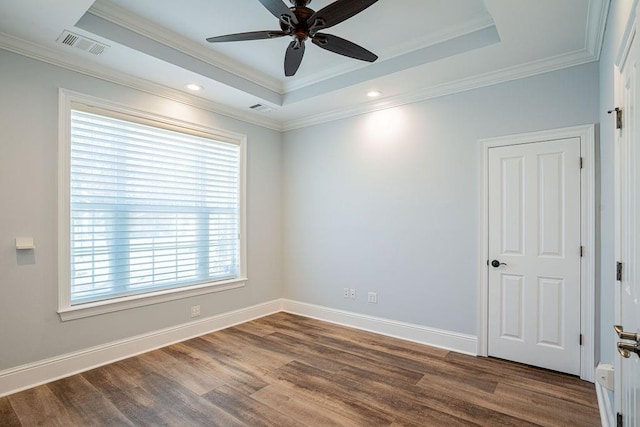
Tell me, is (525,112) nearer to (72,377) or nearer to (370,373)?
(370,373)

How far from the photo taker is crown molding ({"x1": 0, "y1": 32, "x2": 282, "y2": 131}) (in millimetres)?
2619

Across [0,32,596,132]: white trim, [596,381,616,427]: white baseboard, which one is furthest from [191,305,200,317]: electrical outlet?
[596,381,616,427]: white baseboard

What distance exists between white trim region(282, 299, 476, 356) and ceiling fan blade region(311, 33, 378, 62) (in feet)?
9.03

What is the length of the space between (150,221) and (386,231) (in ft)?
8.47

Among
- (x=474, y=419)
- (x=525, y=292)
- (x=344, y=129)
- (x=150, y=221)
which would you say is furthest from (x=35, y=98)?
(x=525, y=292)

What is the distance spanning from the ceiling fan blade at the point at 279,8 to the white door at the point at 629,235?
5.68ft

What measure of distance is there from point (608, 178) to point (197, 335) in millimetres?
4056

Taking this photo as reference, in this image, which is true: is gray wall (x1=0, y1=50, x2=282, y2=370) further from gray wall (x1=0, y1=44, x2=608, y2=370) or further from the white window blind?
the white window blind

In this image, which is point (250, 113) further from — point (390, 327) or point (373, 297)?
point (390, 327)

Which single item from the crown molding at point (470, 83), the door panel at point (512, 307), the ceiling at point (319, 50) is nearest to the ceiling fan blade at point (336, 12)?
the ceiling at point (319, 50)

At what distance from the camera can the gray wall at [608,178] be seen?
6.54 feet

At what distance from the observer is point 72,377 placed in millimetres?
2824

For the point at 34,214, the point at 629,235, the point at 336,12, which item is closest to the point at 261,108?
the point at 336,12

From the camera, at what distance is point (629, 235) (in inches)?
59.8
